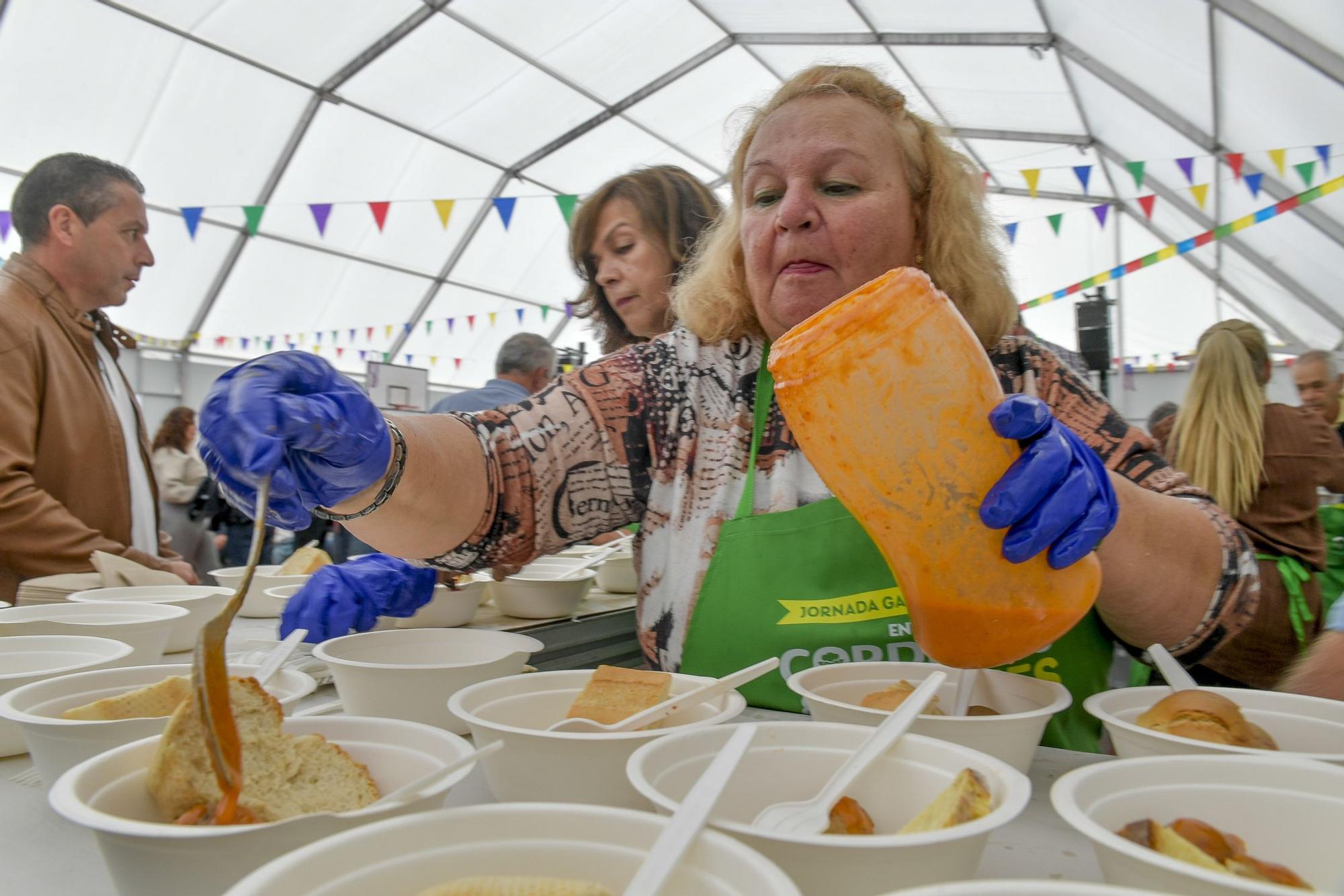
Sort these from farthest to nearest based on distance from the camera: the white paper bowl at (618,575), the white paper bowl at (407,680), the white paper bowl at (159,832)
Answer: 1. the white paper bowl at (618,575)
2. the white paper bowl at (407,680)
3. the white paper bowl at (159,832)

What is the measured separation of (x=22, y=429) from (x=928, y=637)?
2702mm

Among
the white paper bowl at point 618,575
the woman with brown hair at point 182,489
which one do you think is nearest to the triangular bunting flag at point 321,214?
the woman with brown hair at point 182,489

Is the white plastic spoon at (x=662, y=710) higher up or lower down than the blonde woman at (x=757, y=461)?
lower down

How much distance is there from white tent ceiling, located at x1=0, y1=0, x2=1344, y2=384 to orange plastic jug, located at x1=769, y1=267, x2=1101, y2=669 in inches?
195

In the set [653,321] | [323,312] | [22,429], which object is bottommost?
[22,429]

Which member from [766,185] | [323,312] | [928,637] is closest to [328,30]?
[323,312]

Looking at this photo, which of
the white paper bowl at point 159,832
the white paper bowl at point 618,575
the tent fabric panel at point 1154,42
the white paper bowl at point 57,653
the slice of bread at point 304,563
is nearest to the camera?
the white paper bowl at point 159,832

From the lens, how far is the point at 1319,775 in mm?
700

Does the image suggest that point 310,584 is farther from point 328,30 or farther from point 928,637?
point 328,30

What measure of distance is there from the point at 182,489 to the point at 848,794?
6.01 metres

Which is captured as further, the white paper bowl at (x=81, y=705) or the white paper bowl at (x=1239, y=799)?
the white paper bowl at (x=81, y=705)

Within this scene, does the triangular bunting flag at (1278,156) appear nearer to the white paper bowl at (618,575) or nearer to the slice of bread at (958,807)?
the white paper bowl at (618,575)

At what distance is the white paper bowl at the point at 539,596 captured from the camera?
213 centimetres

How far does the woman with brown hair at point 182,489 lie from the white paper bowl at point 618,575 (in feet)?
11.5
